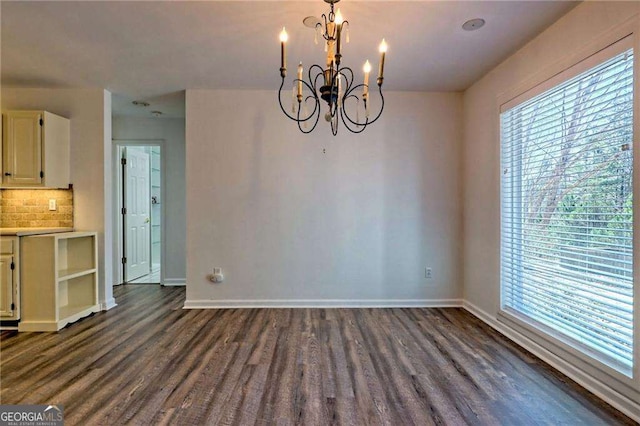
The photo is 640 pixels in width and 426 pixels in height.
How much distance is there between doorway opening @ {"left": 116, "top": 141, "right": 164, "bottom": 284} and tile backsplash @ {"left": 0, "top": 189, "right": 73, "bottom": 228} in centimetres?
127

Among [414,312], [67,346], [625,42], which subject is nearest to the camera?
[625,42]

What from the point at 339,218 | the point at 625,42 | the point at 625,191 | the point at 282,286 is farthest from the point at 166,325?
the point at 625,42

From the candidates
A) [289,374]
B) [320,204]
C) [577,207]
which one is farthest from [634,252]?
[320,204]

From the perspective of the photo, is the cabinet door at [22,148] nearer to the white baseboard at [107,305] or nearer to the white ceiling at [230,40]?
the white ceiling at [230,40]

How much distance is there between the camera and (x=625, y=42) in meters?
1.81

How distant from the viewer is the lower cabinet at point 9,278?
9.53ft

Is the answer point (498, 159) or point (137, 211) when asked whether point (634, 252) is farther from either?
point (137, 211)

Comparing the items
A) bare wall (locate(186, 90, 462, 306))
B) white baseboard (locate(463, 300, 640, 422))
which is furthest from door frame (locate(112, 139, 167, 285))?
white baseboard (locate(463, 300, 640, 422))

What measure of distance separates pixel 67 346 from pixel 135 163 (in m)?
3.43

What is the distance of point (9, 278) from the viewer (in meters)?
2.92

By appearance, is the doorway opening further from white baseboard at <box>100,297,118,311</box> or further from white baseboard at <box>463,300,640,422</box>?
white baseboard at <box>463,300,640,422</box>

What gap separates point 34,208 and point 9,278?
969 mm

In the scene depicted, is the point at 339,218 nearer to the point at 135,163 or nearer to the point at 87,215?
the point at 87,215

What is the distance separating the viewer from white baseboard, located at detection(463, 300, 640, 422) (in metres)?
1.77
